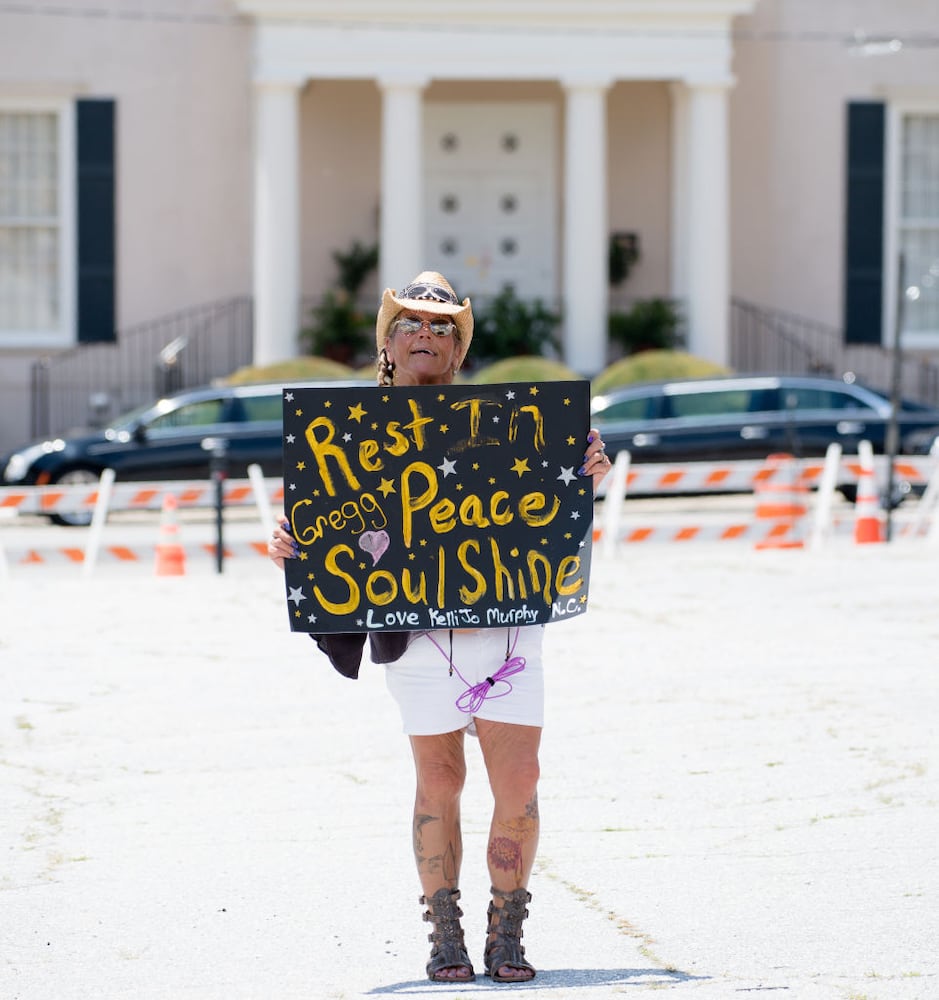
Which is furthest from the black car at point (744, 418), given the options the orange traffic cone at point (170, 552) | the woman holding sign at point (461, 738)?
the woman holding sign at point (461, 738)

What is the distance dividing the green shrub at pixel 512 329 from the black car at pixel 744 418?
3.58m

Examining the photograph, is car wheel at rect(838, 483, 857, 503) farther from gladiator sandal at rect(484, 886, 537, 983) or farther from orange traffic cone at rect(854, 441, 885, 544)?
gladiator sandal at rect(484, 886, 537, 983)

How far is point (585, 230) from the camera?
79.9 ft

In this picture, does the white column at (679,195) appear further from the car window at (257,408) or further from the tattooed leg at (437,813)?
the tattooed leg at (437,813)

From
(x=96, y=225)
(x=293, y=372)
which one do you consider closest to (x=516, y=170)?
(x=96, y=225)

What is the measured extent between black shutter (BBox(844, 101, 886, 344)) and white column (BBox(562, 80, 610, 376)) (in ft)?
13.6

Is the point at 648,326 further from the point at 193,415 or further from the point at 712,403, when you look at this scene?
the point at 193,415

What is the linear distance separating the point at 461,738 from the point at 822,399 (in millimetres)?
16121

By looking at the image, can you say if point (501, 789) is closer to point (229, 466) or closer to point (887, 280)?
point (229, 466)

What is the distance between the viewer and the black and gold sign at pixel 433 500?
205 inches

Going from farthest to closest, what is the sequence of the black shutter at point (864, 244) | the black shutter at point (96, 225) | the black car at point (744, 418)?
the black shutter at point (864, 244) → the black shutter at point (96, 225) → the black car at point (744, 418)

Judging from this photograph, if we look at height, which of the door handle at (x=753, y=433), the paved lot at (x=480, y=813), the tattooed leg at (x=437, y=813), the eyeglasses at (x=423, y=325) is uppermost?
the eyeglasses at (x=423, y=325)

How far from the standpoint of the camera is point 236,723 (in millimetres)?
8438

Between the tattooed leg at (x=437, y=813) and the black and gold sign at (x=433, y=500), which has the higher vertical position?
the black and gold sign at (x=433, y=500)
